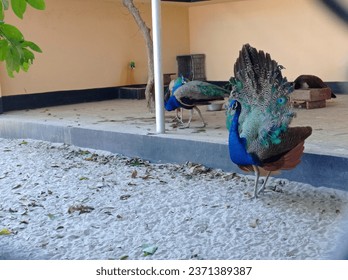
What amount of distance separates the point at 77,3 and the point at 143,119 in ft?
12.9

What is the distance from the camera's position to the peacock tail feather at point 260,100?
3.73 meters

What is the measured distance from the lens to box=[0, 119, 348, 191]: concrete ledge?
3975 millimetres

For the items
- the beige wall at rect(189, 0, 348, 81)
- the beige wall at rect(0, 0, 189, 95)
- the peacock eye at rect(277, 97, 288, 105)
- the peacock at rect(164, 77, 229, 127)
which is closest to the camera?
the peacock eye at rect(277, 97, 288, 105)

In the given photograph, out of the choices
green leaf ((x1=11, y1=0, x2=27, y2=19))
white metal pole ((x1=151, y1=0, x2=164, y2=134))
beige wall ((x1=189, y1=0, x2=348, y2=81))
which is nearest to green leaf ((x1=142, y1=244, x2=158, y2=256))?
green leaf ((x1=11, y1=0, x2=27, y2=19))

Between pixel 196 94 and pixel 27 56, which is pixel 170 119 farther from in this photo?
pixel 27 56

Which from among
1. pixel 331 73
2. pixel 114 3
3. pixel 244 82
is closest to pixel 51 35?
pixel 114 3

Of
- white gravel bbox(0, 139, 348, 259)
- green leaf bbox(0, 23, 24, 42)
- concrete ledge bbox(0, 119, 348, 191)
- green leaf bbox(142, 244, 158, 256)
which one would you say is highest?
green leaf bbox(0, 23, 24, 42)

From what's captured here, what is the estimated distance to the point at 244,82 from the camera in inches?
160

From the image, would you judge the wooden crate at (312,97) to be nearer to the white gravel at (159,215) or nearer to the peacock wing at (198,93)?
the peacock wing at (198,93)

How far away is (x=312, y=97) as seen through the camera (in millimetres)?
7402

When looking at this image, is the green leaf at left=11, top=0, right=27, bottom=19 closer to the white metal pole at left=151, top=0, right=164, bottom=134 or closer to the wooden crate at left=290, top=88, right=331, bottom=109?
the white metal pole at left=151, top=0, right=164, bottom=134

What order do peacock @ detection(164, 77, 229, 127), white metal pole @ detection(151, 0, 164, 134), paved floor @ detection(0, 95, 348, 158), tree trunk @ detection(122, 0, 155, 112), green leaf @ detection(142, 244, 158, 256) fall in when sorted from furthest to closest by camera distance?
1. tree trunk @ detection(122, 0, 155, 112)
2. peacock @ detection(164, 77, 229, 127)
3. white metal pole @ detection(151, 0, 164, 134)
4. paved floor @ detection(0, 95, 348, 158)
5. green leaf @ detection(142, 244, 158, 256)

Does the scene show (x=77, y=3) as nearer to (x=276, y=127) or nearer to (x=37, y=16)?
(x=37, y=16)

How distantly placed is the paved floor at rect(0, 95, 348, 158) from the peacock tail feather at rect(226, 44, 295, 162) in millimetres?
531
